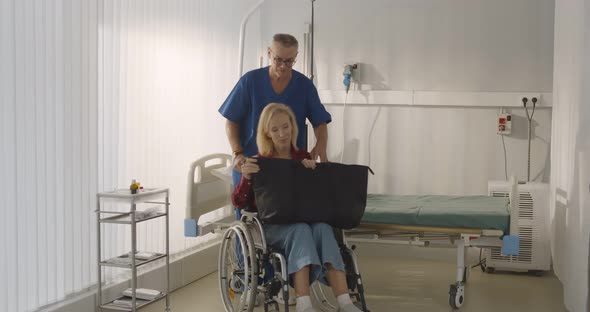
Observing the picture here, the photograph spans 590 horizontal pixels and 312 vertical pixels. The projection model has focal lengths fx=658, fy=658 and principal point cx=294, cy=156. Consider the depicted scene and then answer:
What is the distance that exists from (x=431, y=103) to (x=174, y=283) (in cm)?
234

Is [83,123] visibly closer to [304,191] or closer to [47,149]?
[47,149]

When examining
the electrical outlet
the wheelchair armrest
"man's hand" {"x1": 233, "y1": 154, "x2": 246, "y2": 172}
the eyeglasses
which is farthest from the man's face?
the electrical outlet

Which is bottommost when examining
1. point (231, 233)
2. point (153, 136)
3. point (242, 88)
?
point (231, 233)

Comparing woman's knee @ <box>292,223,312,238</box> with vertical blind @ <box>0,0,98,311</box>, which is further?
woman's knee @ <box>292,223,312,238</box>

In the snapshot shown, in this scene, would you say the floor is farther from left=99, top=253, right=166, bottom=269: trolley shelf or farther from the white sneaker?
the white sneaker

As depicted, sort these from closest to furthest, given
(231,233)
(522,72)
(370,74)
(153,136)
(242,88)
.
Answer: (231,233), (242,88), (153,136), (522,72), (370,74)

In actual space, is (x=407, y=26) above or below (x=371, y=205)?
above

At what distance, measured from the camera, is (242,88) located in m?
3.55

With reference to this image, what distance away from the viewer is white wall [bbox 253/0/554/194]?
15.9ft

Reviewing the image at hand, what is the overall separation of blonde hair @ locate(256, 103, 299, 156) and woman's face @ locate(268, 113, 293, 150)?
0.6 inches

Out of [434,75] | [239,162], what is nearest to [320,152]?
[239,162]

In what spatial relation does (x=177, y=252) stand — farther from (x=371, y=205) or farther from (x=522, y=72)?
(x=522, y=72)

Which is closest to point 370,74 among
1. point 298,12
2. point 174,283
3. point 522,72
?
point 298,12

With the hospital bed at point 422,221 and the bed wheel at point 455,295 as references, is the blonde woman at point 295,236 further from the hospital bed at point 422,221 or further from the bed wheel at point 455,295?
the bed wheel at point 455,295
